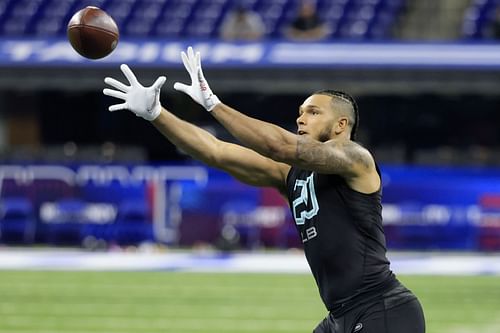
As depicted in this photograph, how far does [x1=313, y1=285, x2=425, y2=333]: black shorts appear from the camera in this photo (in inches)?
184

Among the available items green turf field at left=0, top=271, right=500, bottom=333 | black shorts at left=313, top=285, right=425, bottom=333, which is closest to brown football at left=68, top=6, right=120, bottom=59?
black shorts at left=313, top=285, right=425, bottom=333

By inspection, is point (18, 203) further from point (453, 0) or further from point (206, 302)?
point (453, 0)

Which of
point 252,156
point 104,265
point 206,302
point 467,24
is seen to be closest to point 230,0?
point 467,24

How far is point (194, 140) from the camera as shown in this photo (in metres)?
4.90

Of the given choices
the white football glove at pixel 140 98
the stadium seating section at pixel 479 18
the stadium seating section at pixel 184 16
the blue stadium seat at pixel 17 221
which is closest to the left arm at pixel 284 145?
the white football glove at pixel 140 98

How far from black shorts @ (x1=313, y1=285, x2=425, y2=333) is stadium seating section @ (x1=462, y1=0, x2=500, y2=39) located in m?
12.4

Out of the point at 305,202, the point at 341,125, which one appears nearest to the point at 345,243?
the point at 305,202

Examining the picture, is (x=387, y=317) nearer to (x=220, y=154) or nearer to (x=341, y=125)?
(x=341, y=125)

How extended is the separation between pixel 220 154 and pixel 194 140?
0.17m

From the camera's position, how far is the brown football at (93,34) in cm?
502

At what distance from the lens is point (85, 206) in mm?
15445

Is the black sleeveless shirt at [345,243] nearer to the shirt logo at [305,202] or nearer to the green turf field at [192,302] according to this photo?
the shirt logo at [305,202]

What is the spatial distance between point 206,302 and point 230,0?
8924 millimetres

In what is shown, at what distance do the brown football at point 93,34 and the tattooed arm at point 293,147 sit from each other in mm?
805
